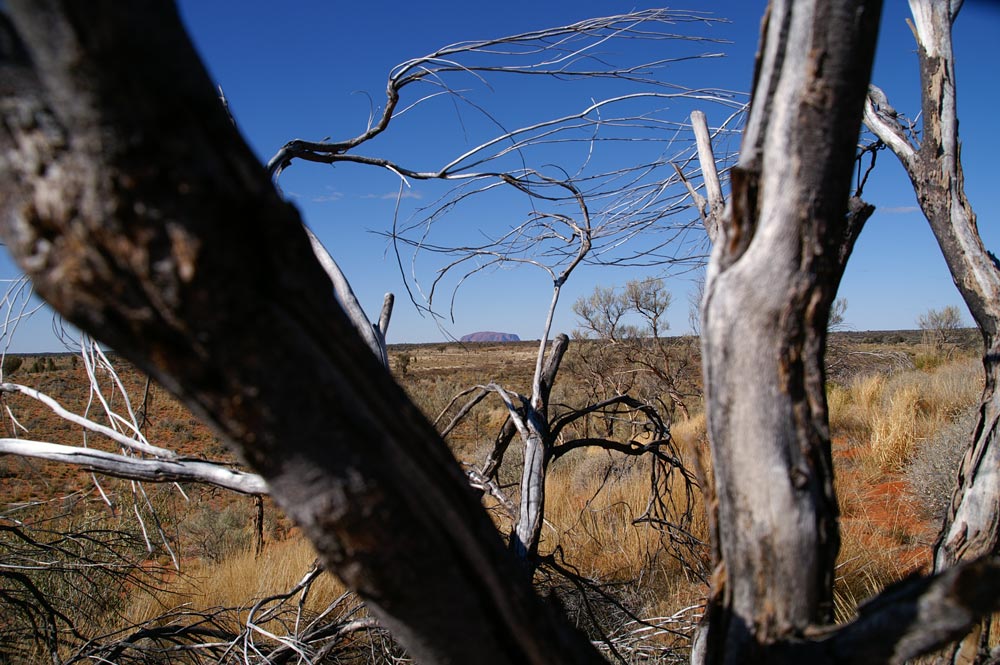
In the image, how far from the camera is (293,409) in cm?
65

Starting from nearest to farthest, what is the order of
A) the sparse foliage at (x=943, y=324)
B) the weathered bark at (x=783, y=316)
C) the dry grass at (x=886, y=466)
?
the weathered bark at (x=783, y=316)
the dry grass at (x=886, y=466)
the sparse foliage at (x=943, y=324)

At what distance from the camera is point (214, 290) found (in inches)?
23.3

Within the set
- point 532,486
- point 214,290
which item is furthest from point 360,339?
point 532,486

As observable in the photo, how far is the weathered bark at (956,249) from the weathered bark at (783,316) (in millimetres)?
938

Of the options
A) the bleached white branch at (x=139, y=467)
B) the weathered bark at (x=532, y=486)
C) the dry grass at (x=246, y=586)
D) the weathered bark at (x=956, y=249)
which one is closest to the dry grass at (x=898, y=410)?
the weathered bark at (x=956, y=249)

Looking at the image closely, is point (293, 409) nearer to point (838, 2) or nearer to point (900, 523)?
point (838, 2)

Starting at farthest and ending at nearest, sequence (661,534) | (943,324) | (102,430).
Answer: (943,324), (661,534), (102,430)

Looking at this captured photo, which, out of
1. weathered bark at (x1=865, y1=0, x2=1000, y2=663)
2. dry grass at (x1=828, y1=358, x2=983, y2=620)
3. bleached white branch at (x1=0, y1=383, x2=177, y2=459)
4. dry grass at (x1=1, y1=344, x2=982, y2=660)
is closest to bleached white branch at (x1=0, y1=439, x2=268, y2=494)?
bleached white branch at (x1=0, y1=383, x2=177, y2=459)

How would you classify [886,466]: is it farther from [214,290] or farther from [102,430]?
[214,290]

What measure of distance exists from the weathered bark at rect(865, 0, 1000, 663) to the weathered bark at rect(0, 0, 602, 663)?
4.79 feet

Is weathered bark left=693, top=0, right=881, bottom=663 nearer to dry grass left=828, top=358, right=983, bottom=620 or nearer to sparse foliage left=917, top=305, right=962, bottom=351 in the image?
dry grass left=828, top=358, right=983, bottom=620

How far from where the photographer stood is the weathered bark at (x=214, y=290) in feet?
1.79

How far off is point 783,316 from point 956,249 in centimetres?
141

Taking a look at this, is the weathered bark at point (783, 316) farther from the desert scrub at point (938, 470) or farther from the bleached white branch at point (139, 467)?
the desert scrub at point (938, 470)
